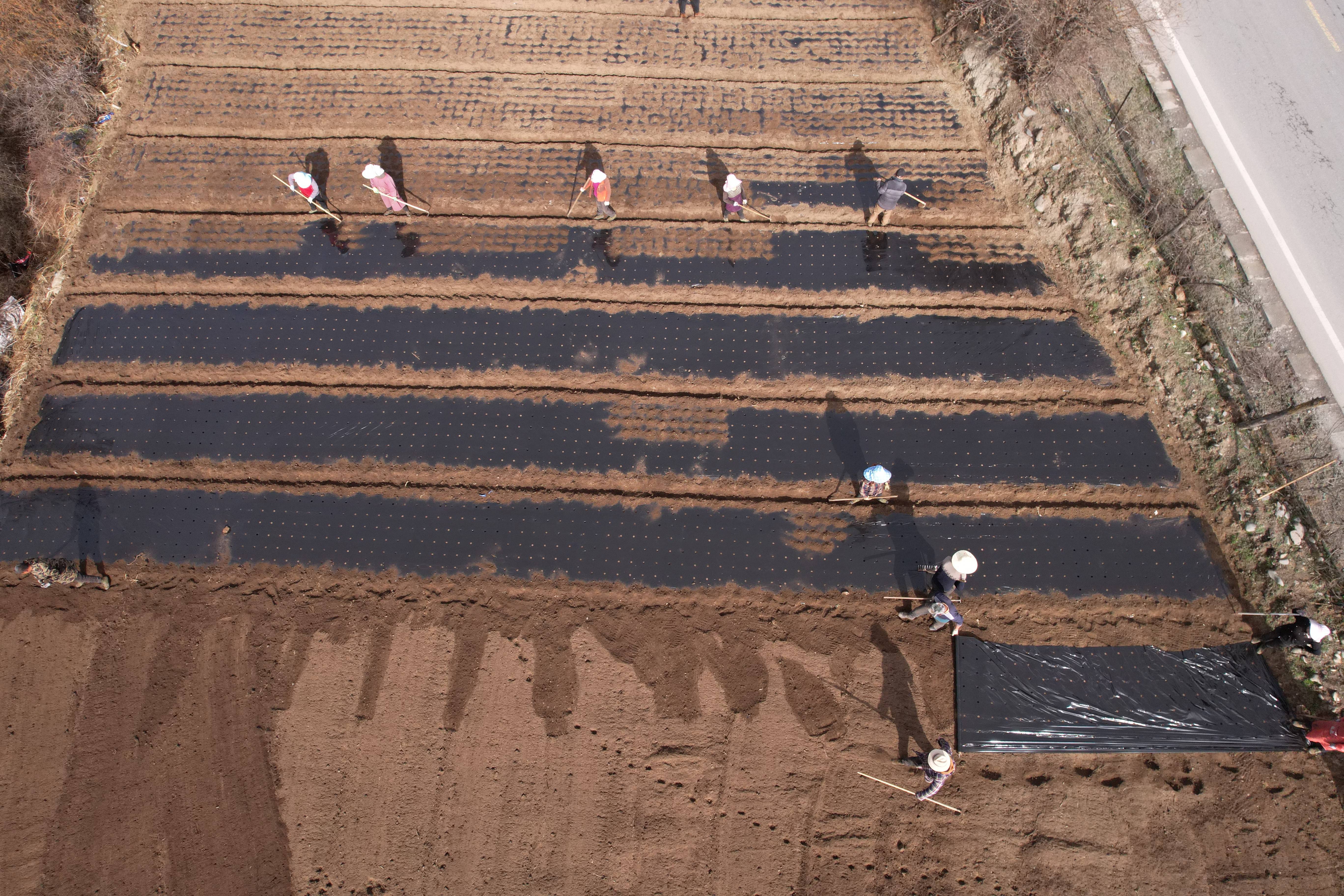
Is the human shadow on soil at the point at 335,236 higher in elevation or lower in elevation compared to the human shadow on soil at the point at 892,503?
higher

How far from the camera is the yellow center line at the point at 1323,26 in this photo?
9.37 m

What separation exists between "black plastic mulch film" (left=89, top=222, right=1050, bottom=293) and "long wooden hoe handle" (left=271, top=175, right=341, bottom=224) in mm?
207

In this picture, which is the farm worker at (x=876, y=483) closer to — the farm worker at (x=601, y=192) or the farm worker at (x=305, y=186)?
the farm worker at (x=601, y=192)

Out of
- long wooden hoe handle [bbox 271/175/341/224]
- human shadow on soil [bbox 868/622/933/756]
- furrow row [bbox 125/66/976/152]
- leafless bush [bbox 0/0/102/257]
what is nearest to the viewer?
human shadow on soil [bbox 868/622/933/756]

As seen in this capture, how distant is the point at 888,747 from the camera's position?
6.92m

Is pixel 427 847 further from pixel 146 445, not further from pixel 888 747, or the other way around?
pixel 146 445

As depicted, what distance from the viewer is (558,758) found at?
689 cm

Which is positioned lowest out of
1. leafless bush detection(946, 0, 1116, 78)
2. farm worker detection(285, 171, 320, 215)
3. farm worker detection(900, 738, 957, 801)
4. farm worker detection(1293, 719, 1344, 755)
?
farm worker detection(1293, 719, 1344, 755)

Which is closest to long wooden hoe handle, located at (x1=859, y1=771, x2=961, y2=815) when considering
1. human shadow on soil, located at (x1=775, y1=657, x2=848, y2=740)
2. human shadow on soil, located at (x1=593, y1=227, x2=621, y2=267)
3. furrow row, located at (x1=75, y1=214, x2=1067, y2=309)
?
human shadow on soil, located at (x1=775, y1=657, x2=848, y2=740)

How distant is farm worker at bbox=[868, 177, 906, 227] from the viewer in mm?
8719

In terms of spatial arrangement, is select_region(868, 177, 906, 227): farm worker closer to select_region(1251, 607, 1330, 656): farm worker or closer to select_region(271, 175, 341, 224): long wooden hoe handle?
select_region(1251, 607, 1330, 656): farm worker

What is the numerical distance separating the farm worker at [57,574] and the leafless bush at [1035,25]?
14.8 meters

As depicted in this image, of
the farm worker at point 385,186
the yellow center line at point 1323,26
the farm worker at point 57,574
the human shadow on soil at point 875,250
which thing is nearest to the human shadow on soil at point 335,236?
the farm worker at point 385,186

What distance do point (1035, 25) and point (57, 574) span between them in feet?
50.2
